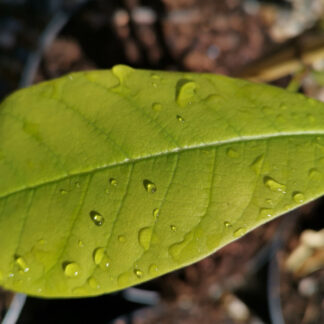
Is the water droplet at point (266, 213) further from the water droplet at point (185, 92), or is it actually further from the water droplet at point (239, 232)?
the water droplet at point (185, 92)

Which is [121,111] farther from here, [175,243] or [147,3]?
[147,3]

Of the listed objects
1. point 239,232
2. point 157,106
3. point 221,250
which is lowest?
point 221,250

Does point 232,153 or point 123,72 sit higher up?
point 123,72

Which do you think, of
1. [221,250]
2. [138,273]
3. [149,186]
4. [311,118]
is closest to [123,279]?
[138,273]

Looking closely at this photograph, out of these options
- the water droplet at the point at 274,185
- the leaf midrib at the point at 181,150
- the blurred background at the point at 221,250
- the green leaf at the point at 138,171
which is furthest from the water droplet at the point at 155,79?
the blurred background at the point at 221,250

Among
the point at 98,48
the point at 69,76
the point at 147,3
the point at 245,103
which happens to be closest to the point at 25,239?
the point at 69,76

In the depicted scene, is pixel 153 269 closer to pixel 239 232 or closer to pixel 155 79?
pixel 239 232

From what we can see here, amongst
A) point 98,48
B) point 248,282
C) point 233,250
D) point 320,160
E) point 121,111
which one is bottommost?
point 248,282
